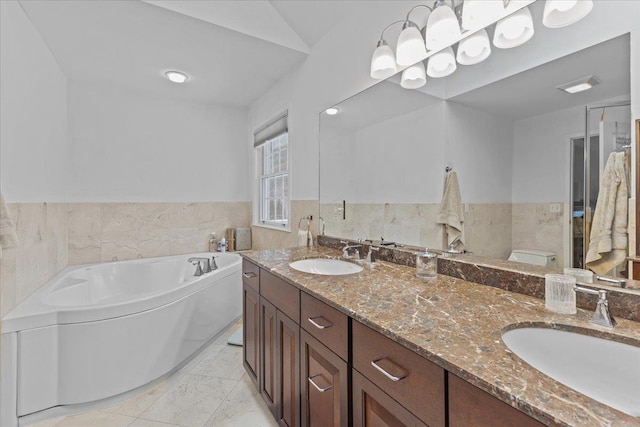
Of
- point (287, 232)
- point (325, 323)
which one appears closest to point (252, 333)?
point (325, 323)

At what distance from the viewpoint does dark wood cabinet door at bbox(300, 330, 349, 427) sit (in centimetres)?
98

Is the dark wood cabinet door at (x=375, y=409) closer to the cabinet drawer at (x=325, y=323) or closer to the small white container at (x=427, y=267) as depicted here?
the cabinet drawer at (x=325, y=323)

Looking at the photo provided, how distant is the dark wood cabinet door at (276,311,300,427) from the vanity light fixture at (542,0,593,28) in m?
1.50

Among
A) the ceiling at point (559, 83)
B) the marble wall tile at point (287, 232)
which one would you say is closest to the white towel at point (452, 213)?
the ceiling at point (559, 83)

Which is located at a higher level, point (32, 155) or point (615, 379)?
point (32, 155)

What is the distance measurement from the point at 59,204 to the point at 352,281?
2.93m

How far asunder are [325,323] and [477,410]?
0.57 meters

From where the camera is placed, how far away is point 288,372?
4.51 ft

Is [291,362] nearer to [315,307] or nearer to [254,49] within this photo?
[315,307]

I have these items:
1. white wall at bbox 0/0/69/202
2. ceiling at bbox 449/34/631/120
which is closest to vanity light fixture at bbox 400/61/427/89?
ceiling at bbox 449/34/631/120

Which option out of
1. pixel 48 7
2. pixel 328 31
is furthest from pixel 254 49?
pixel 48 7

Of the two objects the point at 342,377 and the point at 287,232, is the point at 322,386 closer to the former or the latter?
the point at 342,377

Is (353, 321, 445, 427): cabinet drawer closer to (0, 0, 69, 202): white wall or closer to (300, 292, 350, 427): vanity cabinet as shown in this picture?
(300, 292, 350, 427): vanity cabinet

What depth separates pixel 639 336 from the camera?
729 mm
